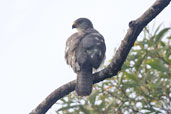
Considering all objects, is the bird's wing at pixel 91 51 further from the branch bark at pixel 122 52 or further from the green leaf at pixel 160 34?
the green leaf at pixel 160 34

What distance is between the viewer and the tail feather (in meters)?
5.13

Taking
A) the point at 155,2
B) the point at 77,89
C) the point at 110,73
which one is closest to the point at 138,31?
the point at 155,2

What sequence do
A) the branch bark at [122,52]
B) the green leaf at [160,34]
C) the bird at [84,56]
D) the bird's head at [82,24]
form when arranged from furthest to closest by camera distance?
1. the bird's head at [82,24]
2. the bird at [84,56]
3. the green leaf at [160,34]
4. the branch bark at [122,52]

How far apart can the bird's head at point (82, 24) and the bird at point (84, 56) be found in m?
1.57

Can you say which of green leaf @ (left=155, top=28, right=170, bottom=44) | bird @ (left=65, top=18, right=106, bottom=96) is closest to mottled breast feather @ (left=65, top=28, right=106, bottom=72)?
bird @ (left=65, top=18, right=106, bottom=96)

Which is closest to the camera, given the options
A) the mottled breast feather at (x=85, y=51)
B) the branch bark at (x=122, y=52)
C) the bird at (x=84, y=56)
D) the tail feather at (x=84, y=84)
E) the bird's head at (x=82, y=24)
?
the branch bark at (x=122, y=52)

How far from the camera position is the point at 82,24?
326 inches

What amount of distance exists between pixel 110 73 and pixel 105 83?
92 cm

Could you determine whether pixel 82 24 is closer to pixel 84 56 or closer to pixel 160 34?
pixel 84 56

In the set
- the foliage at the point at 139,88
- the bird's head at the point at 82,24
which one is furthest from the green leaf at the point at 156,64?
the bird's head at the point at 82,24

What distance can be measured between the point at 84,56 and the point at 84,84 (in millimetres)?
714

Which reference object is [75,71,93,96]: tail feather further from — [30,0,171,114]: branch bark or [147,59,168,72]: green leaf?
[147,59,168,72]: green leaf

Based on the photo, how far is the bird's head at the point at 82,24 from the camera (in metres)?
8.19

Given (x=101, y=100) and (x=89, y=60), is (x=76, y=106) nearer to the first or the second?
(x=101, y=100)
